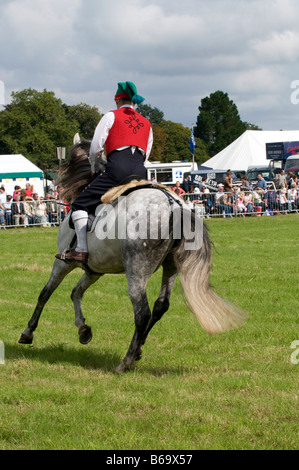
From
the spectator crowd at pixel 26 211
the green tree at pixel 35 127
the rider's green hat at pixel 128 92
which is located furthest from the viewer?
the green tree at pixel 35 127

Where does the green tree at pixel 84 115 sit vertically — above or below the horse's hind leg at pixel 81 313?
above

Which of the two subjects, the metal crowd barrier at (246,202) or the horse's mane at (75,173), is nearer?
the horse's mane at (75,173)

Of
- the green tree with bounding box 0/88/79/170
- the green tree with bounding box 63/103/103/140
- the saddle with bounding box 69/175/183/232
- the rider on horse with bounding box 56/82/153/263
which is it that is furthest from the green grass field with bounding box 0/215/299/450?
the green tree with bounding box 63/103/103/140

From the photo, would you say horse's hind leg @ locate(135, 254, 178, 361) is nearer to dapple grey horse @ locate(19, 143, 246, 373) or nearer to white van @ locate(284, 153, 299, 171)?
dapple grey horse @ locate(19, 143, 246, 373)

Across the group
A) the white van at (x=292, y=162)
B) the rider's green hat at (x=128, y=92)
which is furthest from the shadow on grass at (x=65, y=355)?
the white van at (x=292, y=162)

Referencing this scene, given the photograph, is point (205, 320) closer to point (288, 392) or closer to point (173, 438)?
point (288, 392)

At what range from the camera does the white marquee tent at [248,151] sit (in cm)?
5666

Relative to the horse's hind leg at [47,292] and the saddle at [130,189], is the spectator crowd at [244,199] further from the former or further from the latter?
the saddle at [130,189]

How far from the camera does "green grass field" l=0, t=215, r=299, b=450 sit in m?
4.66

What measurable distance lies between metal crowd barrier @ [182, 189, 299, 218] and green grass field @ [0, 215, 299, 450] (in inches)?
674

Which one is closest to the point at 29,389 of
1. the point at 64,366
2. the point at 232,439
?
the point at 64,366

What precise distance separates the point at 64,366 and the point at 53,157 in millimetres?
79868

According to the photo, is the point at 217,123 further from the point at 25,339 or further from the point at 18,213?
the point at 25,339

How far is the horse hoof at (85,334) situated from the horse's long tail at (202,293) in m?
1.52
